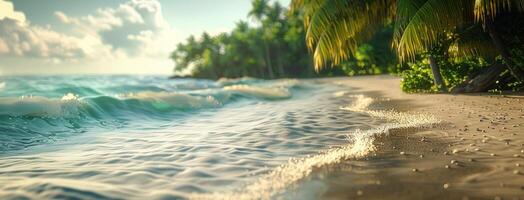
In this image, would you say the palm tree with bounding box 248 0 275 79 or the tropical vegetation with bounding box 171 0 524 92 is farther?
the palm tree with bounding box 248 0 275 79

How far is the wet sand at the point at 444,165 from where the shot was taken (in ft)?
10.5

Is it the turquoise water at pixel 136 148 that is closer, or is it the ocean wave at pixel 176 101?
the turquoise water at pixel 136 148

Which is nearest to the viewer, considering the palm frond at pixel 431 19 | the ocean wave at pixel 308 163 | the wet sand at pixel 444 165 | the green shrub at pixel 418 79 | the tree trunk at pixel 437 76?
the wet sand at pixel 444 165

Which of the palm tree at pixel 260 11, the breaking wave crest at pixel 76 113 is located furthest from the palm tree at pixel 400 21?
the palm tree at pixel 260 11

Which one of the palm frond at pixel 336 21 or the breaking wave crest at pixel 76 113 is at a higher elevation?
the palm frond at pixel 336 21

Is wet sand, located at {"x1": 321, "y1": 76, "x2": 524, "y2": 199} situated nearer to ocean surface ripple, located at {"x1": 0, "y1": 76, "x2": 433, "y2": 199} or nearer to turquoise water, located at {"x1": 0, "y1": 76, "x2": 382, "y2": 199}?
ocean surface ripple, located at {"x1": 0, "y1": 76, "x2": 433, "y2": 199}

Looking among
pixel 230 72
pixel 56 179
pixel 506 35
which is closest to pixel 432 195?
pixel 56 179

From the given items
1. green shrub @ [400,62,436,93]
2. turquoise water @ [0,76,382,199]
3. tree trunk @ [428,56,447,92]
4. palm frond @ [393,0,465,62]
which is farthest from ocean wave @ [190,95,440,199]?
green shrub @ [400,62,436,93]

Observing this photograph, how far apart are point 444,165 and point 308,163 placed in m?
1.41

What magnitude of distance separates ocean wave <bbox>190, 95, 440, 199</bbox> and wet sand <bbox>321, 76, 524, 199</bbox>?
0.22 metres

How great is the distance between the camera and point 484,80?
36.7 ft

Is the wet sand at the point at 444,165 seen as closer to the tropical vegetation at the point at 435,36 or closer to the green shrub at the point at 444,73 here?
the tropical vegetation at the point at 435,36

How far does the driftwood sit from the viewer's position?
36.2ft

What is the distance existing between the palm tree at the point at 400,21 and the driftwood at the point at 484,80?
1.03 meters
